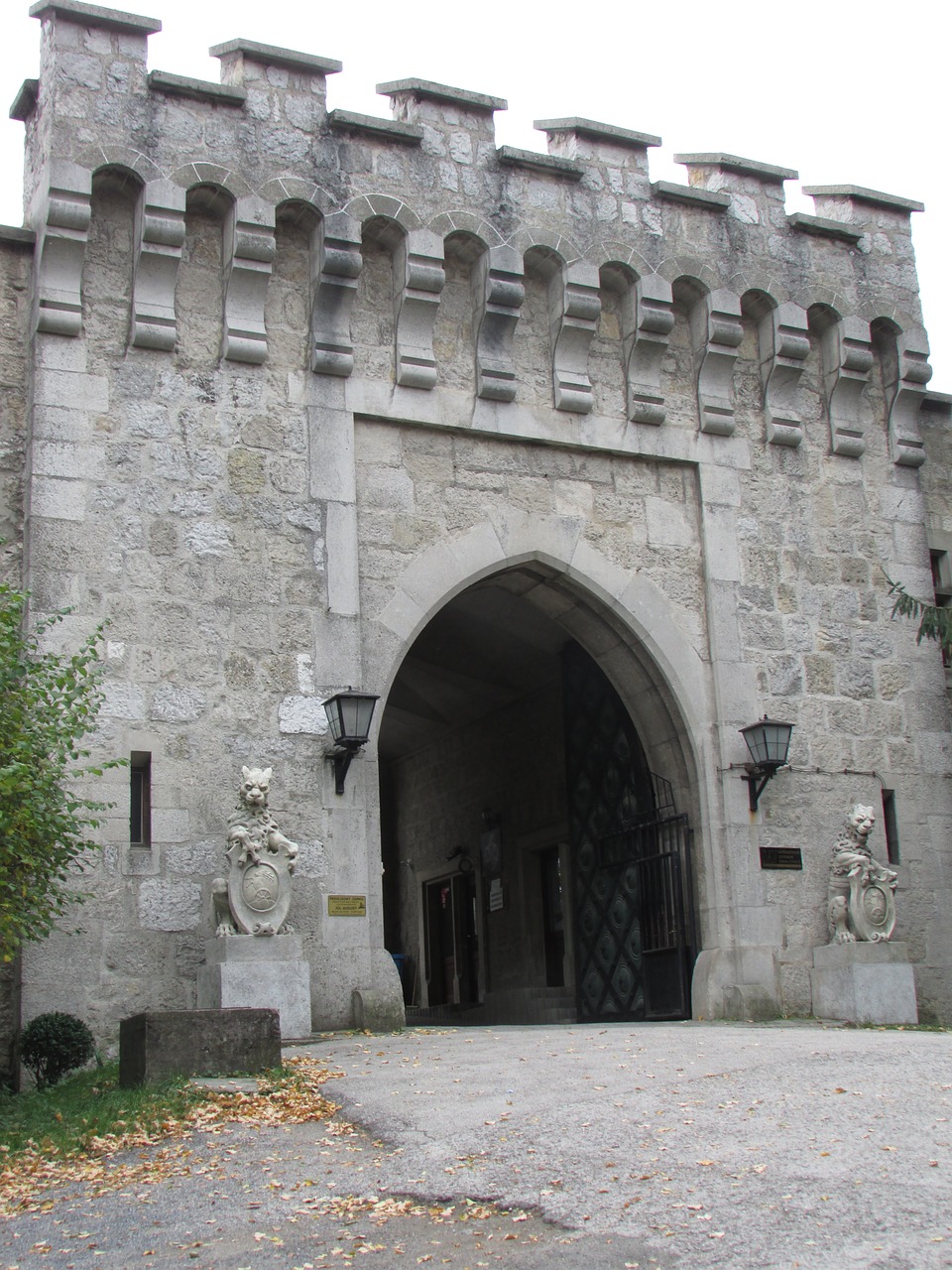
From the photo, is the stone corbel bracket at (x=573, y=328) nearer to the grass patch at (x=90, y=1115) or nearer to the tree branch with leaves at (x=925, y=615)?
the tree branch with leaves at (x=925, y=615)

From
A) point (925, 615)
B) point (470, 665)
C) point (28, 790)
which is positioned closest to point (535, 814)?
point (470, 665)

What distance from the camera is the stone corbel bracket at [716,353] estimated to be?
475 inches

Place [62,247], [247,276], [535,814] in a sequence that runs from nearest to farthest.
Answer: [62,247] → [247,276] → [535,814]

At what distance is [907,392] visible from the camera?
1286 centimetres

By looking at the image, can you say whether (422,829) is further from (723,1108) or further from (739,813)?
(723,1108)

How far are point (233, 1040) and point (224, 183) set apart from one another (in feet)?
19.4

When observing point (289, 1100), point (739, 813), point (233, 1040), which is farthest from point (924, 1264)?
point (739, 813)

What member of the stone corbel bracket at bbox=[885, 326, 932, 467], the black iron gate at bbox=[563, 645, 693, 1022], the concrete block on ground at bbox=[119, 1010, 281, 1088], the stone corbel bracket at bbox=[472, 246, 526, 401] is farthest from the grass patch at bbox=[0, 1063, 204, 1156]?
the stone corbel bracket at bbox=[885, 326, 932, 467]

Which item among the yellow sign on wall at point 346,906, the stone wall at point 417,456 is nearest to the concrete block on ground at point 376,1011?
the stone wall at point 417,456

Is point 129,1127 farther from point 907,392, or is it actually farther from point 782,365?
point 907,392

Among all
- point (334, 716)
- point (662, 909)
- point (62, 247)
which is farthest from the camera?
point (662, 909)

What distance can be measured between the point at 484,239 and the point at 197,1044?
638cm

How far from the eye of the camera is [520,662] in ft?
52.3

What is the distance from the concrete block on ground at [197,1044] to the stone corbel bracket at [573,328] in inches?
227
